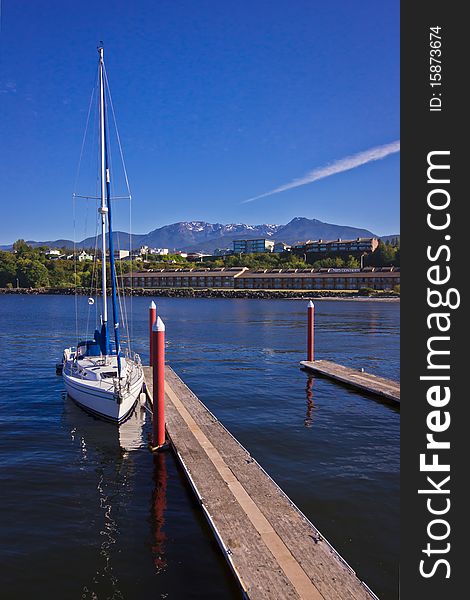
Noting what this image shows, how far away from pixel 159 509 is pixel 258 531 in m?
3.67

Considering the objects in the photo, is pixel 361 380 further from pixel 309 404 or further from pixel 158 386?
pixel 158 386

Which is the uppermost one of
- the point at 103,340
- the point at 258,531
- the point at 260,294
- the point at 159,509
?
the point at 103,340

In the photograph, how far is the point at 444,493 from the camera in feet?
23.0

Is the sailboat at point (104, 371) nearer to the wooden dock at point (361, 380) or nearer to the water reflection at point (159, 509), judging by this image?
the water reflection at point (159, 509)

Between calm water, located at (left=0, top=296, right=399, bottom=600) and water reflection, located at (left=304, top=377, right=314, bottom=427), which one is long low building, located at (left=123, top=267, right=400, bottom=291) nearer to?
water reflection, located at (left=304, top=377, right=314, bottom=427)

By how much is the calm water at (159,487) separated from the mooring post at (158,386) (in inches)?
29.4

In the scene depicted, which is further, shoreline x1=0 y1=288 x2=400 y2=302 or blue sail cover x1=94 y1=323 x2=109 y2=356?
shoreline x1=0 y1=288 x2=400 y2=302

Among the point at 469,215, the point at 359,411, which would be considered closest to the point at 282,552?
the point at 469,215

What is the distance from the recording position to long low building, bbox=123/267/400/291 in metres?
159

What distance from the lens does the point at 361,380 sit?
2655 centimetres

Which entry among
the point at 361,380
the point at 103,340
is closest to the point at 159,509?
the point at 103,340

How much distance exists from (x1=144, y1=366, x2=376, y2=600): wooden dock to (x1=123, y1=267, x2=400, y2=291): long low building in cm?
14566

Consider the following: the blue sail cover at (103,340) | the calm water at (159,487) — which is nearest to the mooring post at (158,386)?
the calm water at (159,487)

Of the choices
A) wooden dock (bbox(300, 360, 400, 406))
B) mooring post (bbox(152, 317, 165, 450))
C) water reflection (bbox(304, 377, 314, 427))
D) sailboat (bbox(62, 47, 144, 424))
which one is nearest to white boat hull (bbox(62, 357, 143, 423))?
sailboat (bbox(62, 47, 144, 424))
